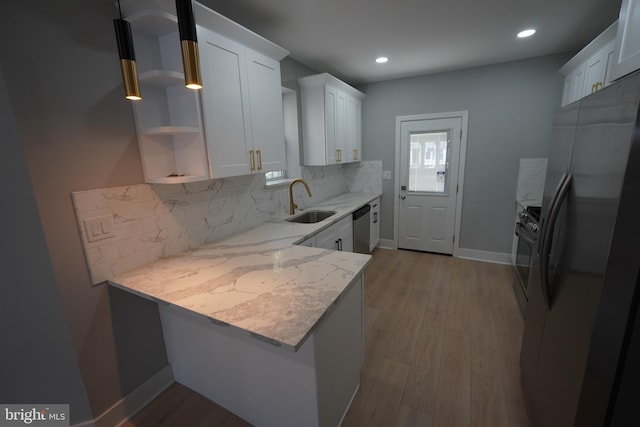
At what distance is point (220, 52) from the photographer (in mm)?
1713

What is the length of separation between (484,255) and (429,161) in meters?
1.55

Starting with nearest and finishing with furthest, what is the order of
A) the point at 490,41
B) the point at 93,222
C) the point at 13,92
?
the point at 13,92
the point at 93,222
the point at 490,41

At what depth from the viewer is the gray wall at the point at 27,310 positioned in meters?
1.21

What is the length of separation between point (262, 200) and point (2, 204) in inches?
65.0

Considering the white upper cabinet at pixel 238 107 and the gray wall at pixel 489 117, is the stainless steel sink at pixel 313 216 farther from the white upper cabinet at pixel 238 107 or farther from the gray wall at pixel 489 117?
the gray wall at pixel 489 117

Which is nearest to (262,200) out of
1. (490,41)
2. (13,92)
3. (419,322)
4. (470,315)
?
(13,92)

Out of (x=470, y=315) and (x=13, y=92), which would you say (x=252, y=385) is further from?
(x=470, y=315)

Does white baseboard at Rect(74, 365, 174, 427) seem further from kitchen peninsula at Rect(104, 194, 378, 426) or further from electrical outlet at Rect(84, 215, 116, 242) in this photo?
electrical outlet at Rect(84, 215, 116, 242)

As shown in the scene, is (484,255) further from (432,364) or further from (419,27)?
(419,27)

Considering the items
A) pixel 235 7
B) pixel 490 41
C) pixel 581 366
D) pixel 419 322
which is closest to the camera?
pixel 581 366

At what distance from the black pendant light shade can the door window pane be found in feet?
11.9

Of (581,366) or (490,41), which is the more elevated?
(490,41)

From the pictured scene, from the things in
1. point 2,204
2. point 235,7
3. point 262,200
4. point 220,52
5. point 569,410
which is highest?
point 235,7

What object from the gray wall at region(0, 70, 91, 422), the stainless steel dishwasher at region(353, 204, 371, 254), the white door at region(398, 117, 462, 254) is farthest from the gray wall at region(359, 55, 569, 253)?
the gray wall at region(0, 70, 91, 422)
